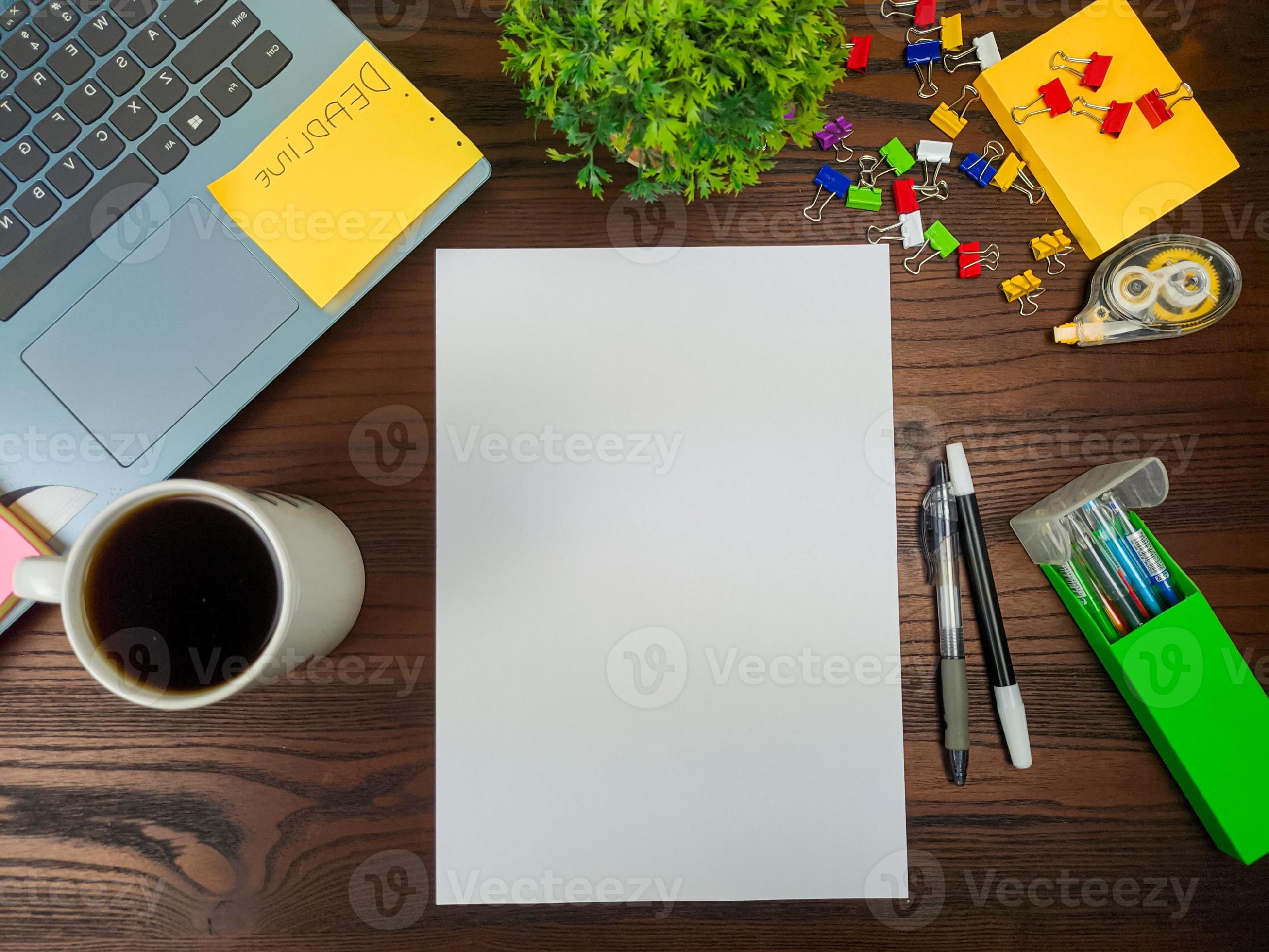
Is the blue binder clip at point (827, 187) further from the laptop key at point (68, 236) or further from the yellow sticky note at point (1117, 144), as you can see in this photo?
the laptop key at point (68, 236)

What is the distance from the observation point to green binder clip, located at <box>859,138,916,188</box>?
0.61 m

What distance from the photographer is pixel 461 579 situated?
60cm

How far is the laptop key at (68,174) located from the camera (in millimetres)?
550

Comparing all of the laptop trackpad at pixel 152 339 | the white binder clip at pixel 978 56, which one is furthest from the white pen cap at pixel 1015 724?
the laptop trackpad at pixel 152 339

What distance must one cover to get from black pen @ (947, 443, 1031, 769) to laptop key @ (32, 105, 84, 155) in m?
0.68

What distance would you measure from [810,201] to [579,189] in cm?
18

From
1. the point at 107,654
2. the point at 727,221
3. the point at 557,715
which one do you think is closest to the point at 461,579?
the point at 557,715

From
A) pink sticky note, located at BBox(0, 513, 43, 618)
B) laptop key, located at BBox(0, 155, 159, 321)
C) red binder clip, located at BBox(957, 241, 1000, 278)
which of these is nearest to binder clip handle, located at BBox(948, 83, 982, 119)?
red binder clip, located at BBox(957, 241, 1000, 278)

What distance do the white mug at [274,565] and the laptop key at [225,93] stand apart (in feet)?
0.93

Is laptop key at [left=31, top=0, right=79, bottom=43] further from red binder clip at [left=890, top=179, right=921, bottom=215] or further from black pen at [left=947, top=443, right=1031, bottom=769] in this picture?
black pen at [left=947, top=443, right=1031, bottom=769]

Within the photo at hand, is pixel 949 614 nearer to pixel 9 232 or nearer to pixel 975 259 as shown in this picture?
pixel 975 259

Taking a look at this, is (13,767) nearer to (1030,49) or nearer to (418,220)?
(418,220)

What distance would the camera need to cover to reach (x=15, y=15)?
0.56m

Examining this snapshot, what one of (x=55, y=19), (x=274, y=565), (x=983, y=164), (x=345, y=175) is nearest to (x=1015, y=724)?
(x=983, y=164)
